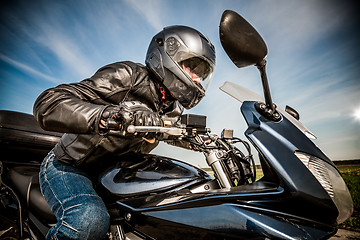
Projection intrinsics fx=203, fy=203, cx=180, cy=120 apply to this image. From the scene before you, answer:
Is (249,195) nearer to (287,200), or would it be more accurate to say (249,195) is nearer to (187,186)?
(287,200)

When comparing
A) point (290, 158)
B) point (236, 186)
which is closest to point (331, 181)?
point (290, 158)

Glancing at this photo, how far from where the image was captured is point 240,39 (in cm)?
105

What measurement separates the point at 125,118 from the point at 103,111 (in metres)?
0.21

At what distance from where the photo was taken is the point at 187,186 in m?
1.38

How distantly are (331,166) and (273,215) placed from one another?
1.40ft

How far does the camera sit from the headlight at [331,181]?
0.95 m

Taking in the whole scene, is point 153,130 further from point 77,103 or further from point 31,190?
point 31,190

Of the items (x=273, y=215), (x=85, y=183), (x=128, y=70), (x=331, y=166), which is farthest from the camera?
(x=128, y=70)

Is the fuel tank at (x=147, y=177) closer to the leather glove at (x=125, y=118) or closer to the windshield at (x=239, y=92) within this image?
the leather glove at (x=125, y=118)

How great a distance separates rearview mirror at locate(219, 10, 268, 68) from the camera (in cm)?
104

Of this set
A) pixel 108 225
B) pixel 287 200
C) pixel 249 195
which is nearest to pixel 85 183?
pixel 108 225

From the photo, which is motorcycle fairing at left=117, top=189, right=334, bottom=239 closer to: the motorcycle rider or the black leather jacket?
the motorcycle rider

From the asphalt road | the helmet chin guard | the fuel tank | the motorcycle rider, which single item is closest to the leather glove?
the motorcycle rider

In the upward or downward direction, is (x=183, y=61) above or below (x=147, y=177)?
above
